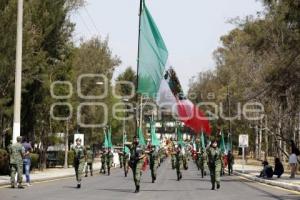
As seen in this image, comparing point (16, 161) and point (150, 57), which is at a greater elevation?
point (150, 57)

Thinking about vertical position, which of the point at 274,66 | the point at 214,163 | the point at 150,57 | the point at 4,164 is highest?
the point at 274,66

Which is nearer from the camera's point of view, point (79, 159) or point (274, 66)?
point (79, 159)

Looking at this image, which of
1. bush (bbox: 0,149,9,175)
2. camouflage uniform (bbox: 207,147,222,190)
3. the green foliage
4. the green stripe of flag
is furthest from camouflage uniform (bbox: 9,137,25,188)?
the green foliage

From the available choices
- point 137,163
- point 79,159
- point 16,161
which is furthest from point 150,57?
point 16,161

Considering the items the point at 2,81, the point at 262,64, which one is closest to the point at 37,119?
the point at 2,81

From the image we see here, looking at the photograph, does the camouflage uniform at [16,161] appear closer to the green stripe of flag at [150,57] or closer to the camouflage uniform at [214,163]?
the green stripe of flag at [150,57]

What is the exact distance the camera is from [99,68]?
68.2 metres

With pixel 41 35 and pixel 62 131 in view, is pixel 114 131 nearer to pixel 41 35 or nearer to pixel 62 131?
pixel 62 131

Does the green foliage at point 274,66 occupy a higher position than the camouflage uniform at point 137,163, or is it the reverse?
the green foliage at point 274,66

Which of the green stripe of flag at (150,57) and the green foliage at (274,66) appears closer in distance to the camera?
the green stripe of flag at (150,57)

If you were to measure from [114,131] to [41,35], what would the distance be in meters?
59.9

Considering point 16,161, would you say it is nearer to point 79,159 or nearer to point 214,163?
point 79,159

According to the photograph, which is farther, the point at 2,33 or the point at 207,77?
the point at 207,77

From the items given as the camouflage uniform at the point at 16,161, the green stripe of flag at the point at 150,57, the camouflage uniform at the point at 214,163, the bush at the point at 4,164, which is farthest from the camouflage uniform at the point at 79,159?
the bush at the point at 4,164
